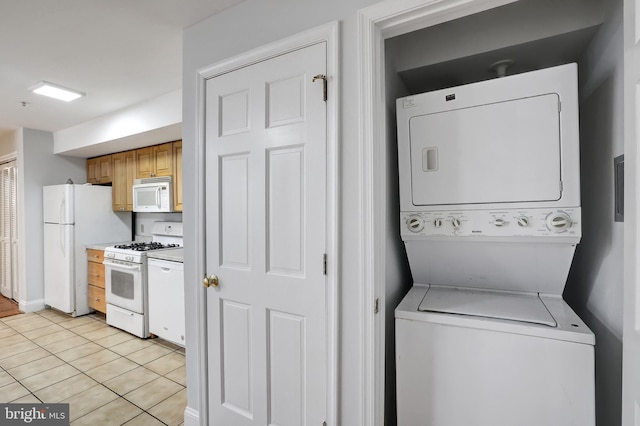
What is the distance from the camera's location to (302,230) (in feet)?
4.77

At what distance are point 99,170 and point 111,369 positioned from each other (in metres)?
2.91

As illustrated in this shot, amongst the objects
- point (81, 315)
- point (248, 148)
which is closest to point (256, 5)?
point (248, 148)

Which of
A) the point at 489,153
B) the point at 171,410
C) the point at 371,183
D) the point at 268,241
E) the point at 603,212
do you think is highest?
the point at 489,153

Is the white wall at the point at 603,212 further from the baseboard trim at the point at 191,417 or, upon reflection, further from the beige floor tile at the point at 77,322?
the beige floor tile at the point at 77,322

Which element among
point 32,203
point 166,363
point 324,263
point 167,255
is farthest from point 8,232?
point 324,263

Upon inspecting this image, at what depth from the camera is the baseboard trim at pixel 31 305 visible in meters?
4.12

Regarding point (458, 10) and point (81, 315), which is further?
point (81, 315)

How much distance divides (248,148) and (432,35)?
120cm

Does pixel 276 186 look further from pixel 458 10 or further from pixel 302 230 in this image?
pixel 458 10

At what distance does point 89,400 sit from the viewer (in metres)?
2.22

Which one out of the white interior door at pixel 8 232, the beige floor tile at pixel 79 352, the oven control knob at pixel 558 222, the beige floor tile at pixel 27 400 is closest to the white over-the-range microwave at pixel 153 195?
the beige floor tile at pixel 79 352

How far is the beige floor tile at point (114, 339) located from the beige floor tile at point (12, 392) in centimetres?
76

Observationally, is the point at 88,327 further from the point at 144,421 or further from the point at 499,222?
the point at 499,222

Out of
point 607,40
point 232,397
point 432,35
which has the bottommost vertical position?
point 232,397
